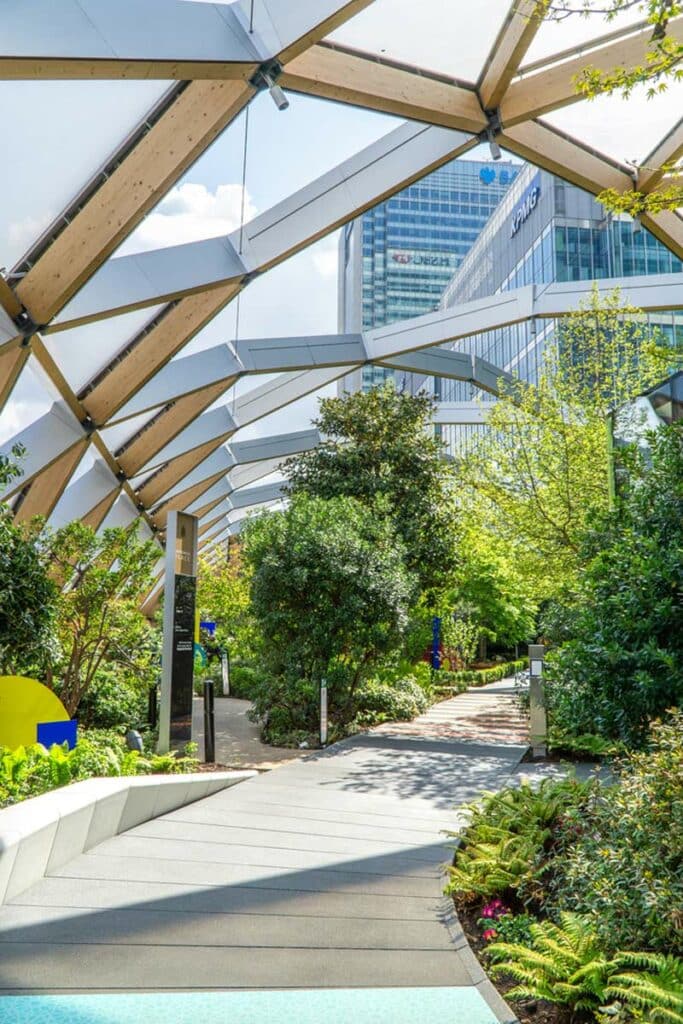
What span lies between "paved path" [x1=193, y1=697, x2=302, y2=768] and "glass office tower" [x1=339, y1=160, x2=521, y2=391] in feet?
286

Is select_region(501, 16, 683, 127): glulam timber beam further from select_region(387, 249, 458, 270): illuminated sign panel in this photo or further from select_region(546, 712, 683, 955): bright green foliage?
select_region(387, 249, 458, 270): illuminated sign panel

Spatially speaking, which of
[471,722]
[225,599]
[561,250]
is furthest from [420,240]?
[471,722]

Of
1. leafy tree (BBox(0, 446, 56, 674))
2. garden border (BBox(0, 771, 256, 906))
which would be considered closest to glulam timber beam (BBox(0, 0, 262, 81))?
leafy tree (BBox(0, 446, 56, 674))

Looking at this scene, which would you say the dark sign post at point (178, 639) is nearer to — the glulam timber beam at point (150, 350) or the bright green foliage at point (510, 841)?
the glulam timber beam at point (150, 350)

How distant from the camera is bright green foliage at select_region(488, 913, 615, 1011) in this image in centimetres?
336

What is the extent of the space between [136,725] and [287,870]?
24.2ft

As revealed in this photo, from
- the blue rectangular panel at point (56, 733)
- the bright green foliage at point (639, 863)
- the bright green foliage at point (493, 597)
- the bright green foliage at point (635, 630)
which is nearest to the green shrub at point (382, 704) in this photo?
the blue rectangular panel at point (56, 733)

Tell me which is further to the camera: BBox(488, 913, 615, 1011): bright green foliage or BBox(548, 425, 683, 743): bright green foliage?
BBox(548, 425, 683, 743): bright green foliage

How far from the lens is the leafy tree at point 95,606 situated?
37.9 ft

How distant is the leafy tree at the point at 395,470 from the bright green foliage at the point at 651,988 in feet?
45.0

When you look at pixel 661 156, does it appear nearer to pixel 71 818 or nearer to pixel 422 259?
pixel 71 818

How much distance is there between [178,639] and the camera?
1027cm

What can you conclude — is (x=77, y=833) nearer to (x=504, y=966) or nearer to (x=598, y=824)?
(x=504, y=966)

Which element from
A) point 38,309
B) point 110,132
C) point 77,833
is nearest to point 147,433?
point 38,309
